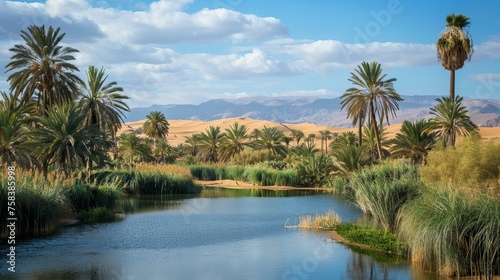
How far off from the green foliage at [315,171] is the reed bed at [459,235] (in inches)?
1217

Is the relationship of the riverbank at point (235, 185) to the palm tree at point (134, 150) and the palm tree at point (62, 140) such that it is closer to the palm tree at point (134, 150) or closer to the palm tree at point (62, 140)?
the palm tree at point (134, 150)

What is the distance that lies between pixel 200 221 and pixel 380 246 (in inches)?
361

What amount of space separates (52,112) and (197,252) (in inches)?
552

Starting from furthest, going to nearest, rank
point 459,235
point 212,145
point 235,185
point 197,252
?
point 212,145 → point 235,185 → point 197,252 → point 459,235

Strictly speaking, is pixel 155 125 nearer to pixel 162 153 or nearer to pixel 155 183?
pixel 162 153

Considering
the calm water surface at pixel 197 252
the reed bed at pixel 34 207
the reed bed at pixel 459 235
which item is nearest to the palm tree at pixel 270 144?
the calm water surface at pixel 197 252

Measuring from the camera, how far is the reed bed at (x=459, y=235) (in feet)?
44.0

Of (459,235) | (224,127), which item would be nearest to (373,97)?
(459,235)

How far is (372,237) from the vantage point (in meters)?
18.0

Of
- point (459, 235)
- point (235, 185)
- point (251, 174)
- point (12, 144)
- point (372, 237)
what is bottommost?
point (372, 237)

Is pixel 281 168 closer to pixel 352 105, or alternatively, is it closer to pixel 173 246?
pixel 352 105

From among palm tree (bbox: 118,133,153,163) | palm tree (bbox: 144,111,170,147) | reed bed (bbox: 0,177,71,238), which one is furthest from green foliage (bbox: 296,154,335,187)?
reed bed (bbox: 0,177,71,238)

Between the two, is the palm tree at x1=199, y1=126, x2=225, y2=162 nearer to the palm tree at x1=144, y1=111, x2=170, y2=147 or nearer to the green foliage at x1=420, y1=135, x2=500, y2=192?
the palm tree at x1=144, y1=111, x2=170, y2=147

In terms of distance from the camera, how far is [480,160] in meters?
18.6
